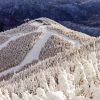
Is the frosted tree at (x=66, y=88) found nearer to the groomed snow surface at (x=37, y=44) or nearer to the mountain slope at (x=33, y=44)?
the groomed snow surface at (x=37, y=44)

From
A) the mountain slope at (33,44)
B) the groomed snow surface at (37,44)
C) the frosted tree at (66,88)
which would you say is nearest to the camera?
the frosted tree at (66,88)

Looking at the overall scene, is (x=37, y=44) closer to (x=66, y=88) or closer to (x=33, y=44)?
(x=33, y=44)

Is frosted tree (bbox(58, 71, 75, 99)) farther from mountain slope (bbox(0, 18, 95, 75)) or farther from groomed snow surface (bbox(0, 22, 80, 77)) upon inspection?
mountain slope (bbox(0, 18, 95, 75))

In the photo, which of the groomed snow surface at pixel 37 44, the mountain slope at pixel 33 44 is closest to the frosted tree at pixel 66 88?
the groomed snow surface at pixel 37 44

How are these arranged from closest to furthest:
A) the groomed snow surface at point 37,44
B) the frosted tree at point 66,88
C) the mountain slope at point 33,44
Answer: the frosted tree at point 66,88 → the groomed snow surface at point 37,44 → the mountain slope at point 33,44

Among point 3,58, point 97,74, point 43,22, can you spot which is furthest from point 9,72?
point 97,74

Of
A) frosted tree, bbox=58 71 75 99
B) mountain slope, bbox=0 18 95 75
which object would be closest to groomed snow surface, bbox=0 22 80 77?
mountain slope, bbox=0 18 95 75

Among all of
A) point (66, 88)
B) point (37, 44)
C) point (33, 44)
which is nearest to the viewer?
point (66, 88)

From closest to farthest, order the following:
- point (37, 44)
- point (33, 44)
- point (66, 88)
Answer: point (66, 88) → point (33, 44) → point (37, 44)

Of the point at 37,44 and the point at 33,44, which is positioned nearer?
the point at 33,44

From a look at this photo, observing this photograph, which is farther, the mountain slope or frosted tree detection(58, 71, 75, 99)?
→ the mountain slope

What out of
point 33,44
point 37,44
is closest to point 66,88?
point 33,44
